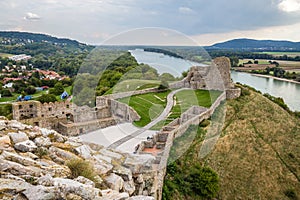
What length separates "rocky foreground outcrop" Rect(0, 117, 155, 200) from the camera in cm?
433

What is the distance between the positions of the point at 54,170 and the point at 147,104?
16547 mm

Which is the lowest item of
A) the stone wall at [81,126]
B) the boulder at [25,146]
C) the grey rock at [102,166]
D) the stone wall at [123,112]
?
the stone wall at [81,126]

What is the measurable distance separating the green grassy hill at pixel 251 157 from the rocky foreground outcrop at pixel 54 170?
611 cm

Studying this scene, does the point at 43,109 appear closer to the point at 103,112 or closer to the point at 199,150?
the point at 103,112

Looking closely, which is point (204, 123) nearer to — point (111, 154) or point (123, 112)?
point (123, 112)

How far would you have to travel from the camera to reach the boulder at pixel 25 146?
231 inches

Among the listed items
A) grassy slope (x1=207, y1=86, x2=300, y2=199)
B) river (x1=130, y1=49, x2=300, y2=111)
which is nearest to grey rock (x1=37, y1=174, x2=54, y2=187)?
grassy slope (x1=207, y1=86, x2=300, y2=199)

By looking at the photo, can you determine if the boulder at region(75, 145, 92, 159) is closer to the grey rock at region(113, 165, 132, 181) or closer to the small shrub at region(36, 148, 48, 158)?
the grey rock at region(113, 165, 132, 181)

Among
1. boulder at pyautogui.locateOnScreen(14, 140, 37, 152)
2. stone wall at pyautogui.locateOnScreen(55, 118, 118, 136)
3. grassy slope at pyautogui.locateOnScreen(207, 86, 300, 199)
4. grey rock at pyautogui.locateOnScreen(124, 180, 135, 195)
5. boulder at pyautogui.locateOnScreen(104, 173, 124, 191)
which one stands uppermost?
boulder at pyautogui.locateOnScreen(14, 140, 37, 152)

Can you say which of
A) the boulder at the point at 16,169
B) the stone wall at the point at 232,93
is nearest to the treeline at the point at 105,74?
the stone wall at the point at 232,93

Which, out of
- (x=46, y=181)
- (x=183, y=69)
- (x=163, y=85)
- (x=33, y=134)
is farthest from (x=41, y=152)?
(x=163, y=85)

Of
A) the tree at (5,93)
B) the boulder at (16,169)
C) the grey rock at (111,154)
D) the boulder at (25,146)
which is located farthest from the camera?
the tree at (5,93)

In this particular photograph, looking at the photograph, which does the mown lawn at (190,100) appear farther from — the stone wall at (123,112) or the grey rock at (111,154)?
the grey rock at (111,154)

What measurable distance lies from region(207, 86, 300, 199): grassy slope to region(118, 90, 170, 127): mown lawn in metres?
5.00
